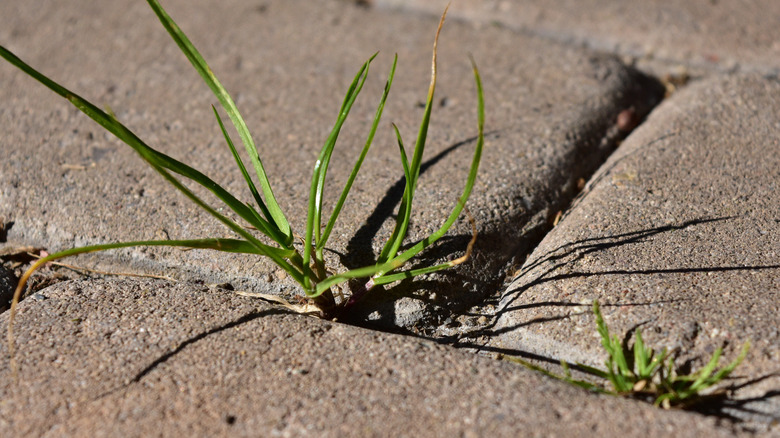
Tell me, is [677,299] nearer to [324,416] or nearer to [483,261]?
[483,261]

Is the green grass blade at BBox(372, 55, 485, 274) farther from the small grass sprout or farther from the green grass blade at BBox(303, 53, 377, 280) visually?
the green grass blade at BBox(303, 53, 377, 280)

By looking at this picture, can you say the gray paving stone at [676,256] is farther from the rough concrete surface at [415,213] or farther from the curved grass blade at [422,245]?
the curved grass blade at [422,245]

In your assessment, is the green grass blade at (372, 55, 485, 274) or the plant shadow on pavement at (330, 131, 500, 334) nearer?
the green grass blade at (372, 55, 485, 274)

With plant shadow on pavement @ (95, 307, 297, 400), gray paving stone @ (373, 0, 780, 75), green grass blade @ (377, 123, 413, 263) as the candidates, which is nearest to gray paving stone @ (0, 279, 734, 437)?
plant shadow on pavement @ (95, 307, 297, 400)

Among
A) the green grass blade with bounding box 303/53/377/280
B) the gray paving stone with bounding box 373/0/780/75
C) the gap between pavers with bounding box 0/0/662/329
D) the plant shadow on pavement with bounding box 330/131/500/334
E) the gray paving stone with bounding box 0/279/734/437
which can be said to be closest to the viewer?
the gray paving stone with bounding box 0/279/734/437

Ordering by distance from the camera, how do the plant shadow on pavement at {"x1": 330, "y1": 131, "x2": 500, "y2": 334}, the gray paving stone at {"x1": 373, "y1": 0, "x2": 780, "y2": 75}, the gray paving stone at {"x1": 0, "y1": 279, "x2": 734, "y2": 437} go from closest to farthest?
the gray paving stone at {"x1": 0, "y1": 279, "x2": 734, "y2": 437}
the plant shadow on pavement at {"x1": 330, "y1": 131, "x2": 500, "y2": 334}
the gray paving stone at {"x1": 373, "y1": 0, "x2": 780, "y2": 75}

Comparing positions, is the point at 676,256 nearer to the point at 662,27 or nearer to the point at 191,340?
the point at 191,340

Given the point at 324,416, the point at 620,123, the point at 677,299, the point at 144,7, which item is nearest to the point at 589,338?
the point at 677,299
